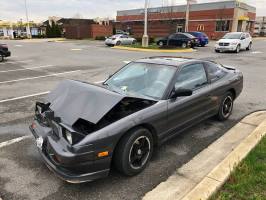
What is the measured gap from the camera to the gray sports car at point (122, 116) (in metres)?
3.12

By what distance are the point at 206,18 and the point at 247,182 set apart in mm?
50170

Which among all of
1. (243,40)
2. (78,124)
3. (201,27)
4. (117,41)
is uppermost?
(201,27)

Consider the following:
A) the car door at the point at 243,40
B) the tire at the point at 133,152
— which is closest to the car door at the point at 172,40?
the car door at the point at 243,40

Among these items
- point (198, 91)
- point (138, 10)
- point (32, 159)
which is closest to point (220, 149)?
point (198, 91)

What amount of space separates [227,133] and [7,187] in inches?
149

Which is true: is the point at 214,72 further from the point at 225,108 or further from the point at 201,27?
the point at 201,27

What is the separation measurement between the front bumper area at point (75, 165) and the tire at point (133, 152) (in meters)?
0.21

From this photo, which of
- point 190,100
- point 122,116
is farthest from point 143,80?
point 122,116

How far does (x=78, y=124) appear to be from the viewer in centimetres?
→ 340

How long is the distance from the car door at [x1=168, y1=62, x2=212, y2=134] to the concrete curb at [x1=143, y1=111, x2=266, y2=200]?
0.58 meters

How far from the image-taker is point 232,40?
21.2 metres

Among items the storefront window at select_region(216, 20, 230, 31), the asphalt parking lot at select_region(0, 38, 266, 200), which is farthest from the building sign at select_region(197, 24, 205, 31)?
the asphalt parking lot at select_region(0, 38, 266, 200)

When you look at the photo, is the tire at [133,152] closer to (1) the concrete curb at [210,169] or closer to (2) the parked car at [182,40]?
(1) the concrete curb at [210,169]

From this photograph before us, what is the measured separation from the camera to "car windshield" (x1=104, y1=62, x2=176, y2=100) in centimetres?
419
